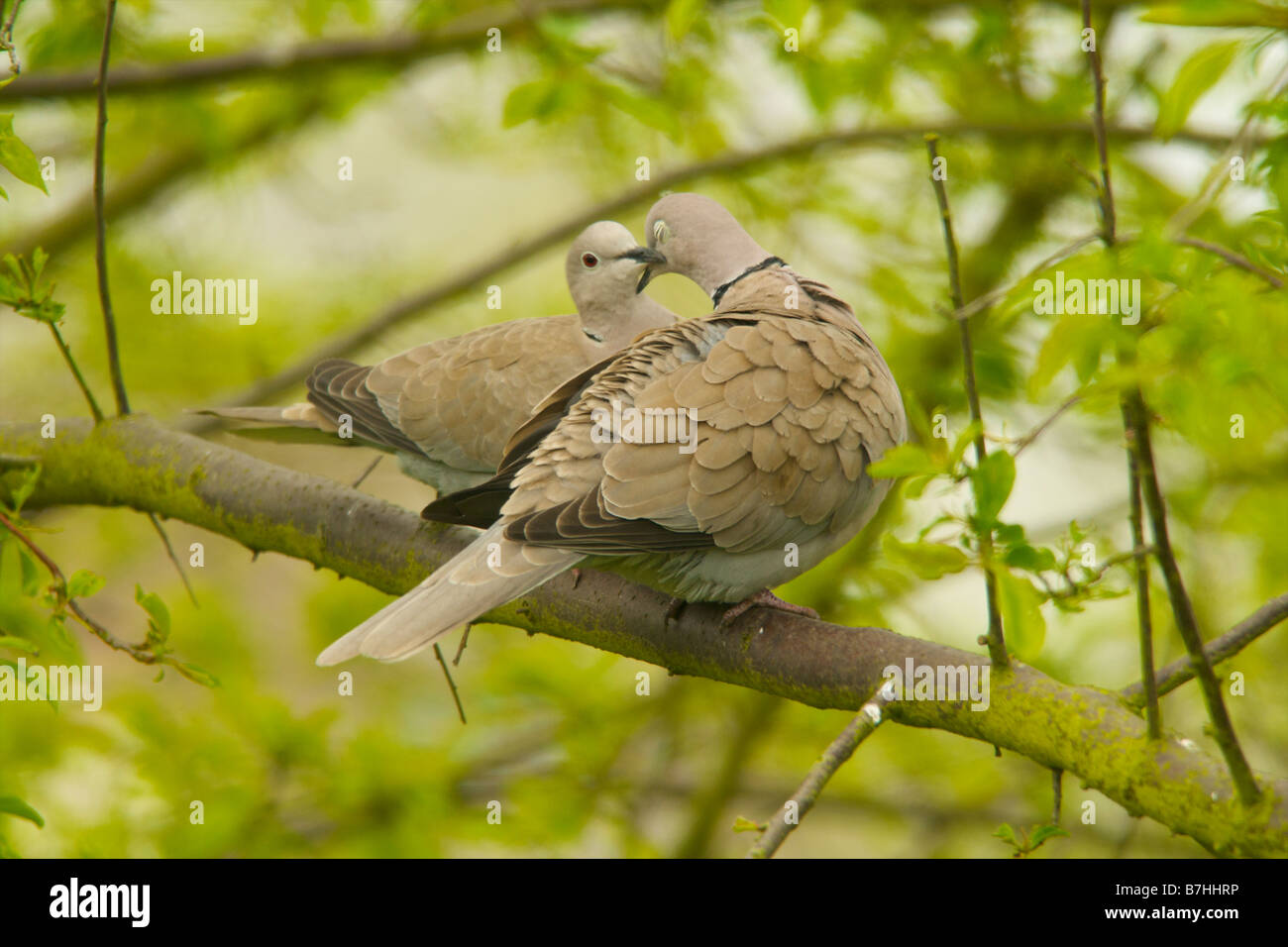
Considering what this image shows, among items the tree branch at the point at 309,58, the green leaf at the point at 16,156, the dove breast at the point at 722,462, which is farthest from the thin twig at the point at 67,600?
the tree branch at the point at 309,58

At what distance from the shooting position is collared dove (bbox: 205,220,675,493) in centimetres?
382

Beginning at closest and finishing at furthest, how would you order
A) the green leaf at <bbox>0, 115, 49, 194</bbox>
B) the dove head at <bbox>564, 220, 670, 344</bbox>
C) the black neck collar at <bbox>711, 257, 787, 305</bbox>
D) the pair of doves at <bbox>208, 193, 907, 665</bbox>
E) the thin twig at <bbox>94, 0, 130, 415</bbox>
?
the green leaf at <bbox>0, 115, 49, 194</bbox> → the pair of doves at <bbox>208, 193, 907, 665</bbox> → the thin twig at <bbox>94, 0, 130, 415</bbox> → the black neck collar at <bbox>711, 257, 787, 305</bbox> → the dove head at <bbox>564, 220, 670, 344</bbox>

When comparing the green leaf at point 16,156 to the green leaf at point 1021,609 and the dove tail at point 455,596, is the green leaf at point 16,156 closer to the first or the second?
the dove tail at point 455,596

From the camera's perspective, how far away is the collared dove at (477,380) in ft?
12.5

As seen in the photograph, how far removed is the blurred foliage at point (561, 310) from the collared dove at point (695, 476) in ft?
4.32

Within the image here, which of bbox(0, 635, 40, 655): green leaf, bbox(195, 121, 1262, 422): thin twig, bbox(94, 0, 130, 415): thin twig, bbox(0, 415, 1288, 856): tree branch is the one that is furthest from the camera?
bbox(195, 121, 1262, 422): thin twig


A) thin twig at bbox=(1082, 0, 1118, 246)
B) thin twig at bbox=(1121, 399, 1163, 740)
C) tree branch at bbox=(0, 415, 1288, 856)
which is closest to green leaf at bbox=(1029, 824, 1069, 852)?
tree branch at bbox=(0, 415, 1288, 856)

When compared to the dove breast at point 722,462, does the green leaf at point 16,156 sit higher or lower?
higher

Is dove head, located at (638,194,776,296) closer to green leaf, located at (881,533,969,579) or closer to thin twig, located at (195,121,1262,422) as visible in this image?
thin twig, located at (195,121,1262,422)

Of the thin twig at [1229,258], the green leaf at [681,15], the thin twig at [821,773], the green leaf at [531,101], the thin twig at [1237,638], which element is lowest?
the thin twig at [821,773]

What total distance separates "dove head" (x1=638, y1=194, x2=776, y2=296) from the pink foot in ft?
3.47

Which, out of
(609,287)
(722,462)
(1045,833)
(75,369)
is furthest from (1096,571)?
(609,287)

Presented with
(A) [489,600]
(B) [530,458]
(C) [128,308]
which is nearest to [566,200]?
(C) [128,308]

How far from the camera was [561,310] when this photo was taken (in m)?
5.96
